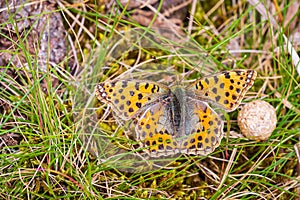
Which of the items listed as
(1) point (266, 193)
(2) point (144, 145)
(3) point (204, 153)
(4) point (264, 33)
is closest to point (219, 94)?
(3) point (204, 153)

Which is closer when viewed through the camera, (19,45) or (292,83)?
(19,45)

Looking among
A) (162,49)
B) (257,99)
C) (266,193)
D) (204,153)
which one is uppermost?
(162,49)

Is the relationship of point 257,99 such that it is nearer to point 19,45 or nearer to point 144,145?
point 144,145

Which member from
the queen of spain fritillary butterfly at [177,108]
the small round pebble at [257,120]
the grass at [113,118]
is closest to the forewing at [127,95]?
the queen of spain fritillary butterfly at [177,108]

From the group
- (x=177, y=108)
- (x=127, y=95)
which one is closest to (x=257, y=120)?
(x=177, y=108)

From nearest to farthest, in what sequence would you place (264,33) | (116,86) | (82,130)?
(116,86) < (82,130) < (264,33)

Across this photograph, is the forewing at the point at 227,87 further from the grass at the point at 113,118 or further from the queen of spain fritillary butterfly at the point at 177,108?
the grass at the point at 113,118

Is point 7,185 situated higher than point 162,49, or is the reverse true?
point 162,49

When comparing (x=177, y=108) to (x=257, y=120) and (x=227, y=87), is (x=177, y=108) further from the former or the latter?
(x=257, y=120)
